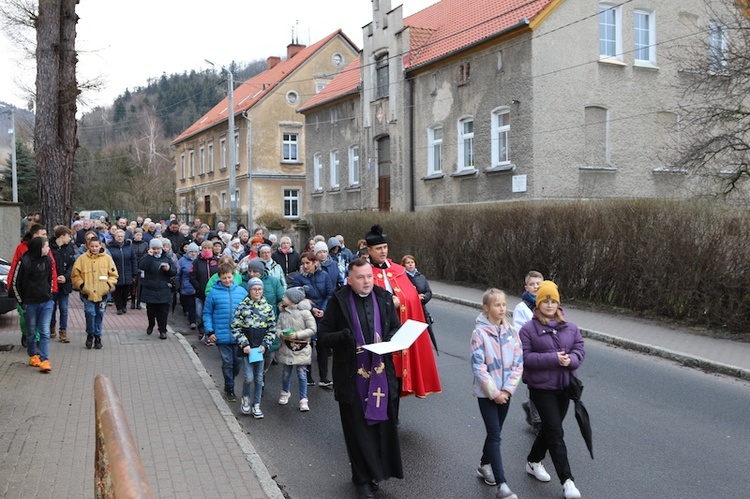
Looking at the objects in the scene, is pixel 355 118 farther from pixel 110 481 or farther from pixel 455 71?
pixel 110 481

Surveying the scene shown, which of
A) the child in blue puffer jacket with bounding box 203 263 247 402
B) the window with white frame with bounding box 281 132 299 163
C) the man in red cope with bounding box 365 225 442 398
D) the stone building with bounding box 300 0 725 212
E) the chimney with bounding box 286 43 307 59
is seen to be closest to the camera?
the man in red cope with bounding box 365 225 442 398

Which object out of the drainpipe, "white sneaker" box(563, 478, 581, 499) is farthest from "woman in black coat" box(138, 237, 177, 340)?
the drainpipe

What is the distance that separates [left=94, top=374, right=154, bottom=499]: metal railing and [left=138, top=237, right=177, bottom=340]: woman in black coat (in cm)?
946

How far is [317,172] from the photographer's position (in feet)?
131

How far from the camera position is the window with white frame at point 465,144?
1045 inches

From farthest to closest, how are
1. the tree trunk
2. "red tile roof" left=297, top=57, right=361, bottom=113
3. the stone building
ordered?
1. "red tile roof" left=297, top=57, right=361, bottom=113
2. the stone building
3. the tree trunk

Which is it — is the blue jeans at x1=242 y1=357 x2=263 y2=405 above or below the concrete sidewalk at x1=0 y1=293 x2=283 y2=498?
above

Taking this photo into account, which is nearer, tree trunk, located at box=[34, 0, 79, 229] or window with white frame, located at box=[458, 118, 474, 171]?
tree trunk, located at box=[34, 0, 79, 229]

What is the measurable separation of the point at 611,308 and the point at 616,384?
6286 millimetres

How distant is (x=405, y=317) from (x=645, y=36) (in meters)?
22.0

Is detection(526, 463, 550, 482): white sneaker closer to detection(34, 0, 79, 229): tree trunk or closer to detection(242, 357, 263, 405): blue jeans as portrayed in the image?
detection(242, 357, 263, 405): blue jeans

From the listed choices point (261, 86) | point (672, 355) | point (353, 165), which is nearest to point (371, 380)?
point (672, 355)

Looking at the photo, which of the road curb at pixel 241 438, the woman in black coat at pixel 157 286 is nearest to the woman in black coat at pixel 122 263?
the woman in black coat at pixel 157 286

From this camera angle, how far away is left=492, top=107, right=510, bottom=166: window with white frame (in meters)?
24.7
